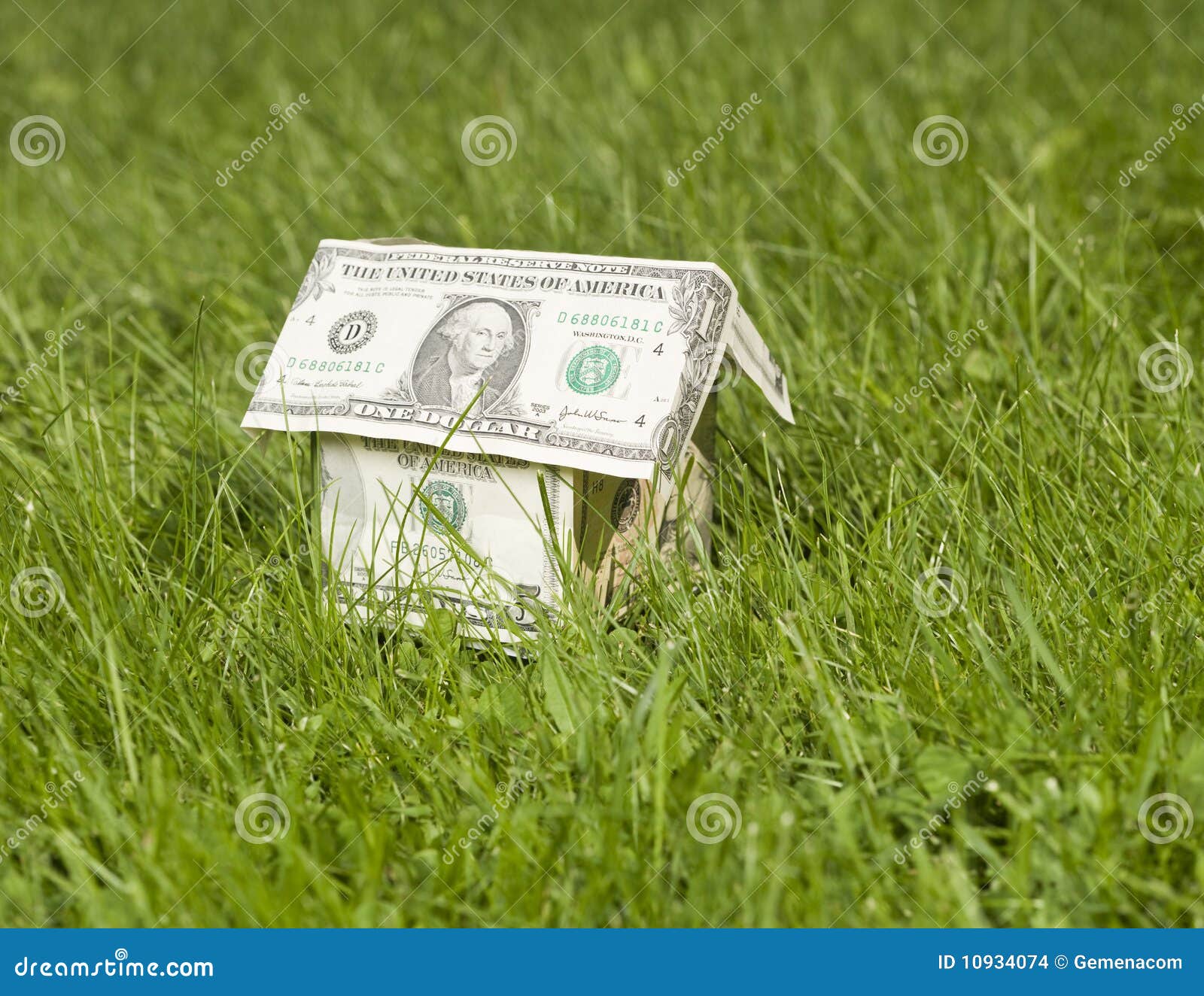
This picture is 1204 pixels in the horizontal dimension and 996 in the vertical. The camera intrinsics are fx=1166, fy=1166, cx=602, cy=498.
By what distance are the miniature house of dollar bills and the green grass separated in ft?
0.39

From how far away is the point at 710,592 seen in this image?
2.09 metres

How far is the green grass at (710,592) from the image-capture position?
1661 millimetres

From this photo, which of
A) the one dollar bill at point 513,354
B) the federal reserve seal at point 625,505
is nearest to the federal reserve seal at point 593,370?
the one dollar bill at point 513,354

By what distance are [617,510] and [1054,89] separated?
137 inches

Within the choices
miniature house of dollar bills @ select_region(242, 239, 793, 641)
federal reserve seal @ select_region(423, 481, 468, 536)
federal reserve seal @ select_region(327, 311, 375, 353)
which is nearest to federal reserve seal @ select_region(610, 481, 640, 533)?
miniature house of dollar bills @ select_region(242, 239, 793, 641)

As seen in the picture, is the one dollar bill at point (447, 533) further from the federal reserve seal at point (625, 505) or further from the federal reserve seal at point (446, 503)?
the federal reserve seal at point (625, 505)

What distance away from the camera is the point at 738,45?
206 inches

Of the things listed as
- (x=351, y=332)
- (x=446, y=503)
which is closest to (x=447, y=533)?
(x=446, y=503)

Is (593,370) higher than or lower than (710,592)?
higher

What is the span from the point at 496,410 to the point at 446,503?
0.23m

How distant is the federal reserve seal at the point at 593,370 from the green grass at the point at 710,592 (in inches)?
14.4

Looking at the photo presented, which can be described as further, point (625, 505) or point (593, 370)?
point (625, 505)

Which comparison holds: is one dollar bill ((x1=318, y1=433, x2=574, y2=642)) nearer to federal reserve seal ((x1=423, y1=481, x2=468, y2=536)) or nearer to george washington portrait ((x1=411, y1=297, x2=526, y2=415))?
federal reserve seal ((x1=423, y1=481, x2=468, y2=536))

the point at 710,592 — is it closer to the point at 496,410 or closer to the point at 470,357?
the point at 496,410
